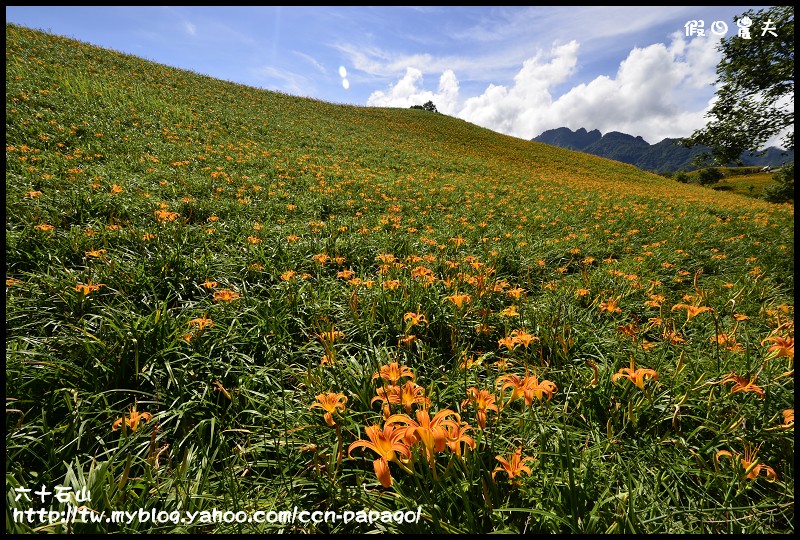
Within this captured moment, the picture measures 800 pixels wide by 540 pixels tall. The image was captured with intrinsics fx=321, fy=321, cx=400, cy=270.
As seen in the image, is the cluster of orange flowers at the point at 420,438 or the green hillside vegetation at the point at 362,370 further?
the green hillside vegetation at the point at 362,370

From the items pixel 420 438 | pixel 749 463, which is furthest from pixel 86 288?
pixel 749 463

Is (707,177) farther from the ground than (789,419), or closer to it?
farther from the ground

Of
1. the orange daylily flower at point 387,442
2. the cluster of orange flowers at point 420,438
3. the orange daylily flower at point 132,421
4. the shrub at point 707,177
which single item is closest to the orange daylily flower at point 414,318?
the cluster of orange flowers at point 420,438

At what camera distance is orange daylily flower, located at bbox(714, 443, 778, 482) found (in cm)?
145

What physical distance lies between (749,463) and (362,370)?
209 cm

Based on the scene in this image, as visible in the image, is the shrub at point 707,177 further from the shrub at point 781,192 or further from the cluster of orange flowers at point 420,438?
the cluster of orange flowers at point 420,438

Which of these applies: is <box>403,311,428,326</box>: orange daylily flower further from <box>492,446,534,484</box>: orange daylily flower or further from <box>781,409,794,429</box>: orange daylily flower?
<box>781,409,794,429</box>: orange daylily flower

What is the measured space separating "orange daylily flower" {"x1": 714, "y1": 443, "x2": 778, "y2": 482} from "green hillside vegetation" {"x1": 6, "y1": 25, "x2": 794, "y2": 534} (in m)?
0.02

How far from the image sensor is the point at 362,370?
2.27m

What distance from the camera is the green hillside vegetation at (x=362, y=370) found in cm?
148

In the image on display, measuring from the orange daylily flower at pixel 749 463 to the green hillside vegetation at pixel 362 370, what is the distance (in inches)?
0.8

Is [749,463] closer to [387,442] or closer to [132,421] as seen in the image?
[387,442]

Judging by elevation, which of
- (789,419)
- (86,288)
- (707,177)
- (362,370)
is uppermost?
(707,177)

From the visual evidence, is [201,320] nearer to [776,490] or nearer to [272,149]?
[776,490]
